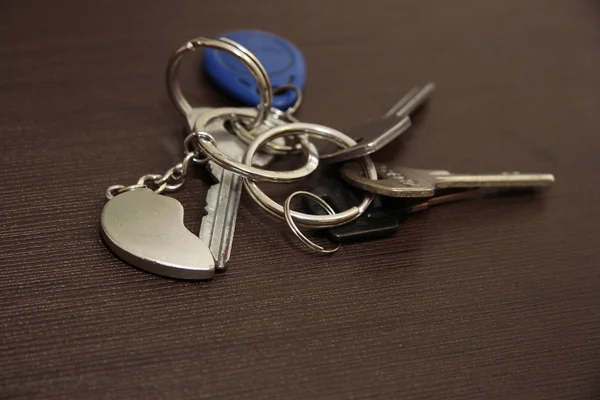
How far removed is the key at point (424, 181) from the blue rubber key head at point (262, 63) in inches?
6.8

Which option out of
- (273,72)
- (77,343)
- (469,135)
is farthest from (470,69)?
(77,343)

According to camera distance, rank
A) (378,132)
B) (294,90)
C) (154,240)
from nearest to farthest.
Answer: (154,240), (378,132), (294,90)

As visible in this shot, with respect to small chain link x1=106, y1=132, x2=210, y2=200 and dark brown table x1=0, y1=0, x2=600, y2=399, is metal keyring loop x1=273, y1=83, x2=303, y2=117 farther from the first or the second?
small chain link x1=106, y1=132, x2=210, y2=200

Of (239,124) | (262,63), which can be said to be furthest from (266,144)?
(262,63)

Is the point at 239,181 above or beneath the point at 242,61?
beneath

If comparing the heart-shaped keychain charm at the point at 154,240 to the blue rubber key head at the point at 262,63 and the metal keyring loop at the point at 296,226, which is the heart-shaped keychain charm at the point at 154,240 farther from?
the blue rubber key head at the point at 262,63

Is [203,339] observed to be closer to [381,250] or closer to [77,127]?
[381,250]

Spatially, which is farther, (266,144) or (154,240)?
(266,144)

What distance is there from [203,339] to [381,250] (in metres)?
0.22

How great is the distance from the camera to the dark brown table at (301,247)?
539 millimetres

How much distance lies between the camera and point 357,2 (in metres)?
1.01

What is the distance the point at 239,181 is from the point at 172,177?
0.08m

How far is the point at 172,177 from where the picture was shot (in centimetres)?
66

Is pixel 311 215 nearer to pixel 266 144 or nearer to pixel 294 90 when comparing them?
pixel 266 144
